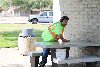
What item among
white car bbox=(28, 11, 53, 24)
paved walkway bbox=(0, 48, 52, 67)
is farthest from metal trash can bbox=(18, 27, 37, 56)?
white car bbox=(28, 11, 53, 24)

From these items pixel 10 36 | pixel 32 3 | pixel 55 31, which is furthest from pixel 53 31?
pixel 32 3

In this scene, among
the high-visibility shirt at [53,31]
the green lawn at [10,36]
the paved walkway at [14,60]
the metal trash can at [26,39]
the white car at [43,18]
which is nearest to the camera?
the high-visibility shirt at [53,31]

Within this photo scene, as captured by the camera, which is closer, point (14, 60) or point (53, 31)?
point (53, 31)

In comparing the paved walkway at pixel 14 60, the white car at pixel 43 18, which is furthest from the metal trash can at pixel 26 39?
the white car at pixel 43 18

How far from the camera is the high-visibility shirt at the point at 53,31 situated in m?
5.72

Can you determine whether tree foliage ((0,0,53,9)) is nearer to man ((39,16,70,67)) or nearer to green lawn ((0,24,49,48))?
green lawn ((0,24,49,48))

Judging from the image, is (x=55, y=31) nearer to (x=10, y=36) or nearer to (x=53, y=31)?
(x=53, y=31)

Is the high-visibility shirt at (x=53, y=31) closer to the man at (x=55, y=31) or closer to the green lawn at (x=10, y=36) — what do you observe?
the man at (x=55, y=31)

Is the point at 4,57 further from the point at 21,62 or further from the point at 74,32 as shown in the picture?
the point at 74,32

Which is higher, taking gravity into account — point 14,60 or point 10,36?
point 10,36

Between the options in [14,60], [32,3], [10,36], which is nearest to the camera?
[14,60]

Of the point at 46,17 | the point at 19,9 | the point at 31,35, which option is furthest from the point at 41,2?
the point at 31,35

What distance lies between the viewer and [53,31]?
5809 mm

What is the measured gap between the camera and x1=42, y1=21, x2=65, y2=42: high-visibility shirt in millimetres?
5719
